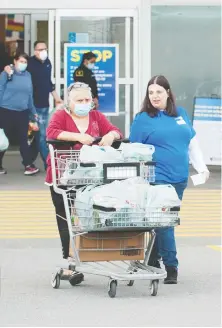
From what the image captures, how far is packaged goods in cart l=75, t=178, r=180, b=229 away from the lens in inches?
314

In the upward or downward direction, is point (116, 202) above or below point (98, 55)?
below

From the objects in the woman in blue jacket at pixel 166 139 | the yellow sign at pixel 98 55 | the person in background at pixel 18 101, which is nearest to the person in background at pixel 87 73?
the yellow sign at pixel 98 55

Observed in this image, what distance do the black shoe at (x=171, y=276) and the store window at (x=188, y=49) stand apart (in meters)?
9.08

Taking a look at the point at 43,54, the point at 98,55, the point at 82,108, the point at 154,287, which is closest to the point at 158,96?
the point at 82,108

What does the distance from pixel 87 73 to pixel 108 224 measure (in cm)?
924

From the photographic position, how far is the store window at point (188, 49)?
57.7ft

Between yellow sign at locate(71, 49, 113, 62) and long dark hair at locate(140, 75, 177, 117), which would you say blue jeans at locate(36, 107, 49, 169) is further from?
long dark hair at locate(140, 75, 177, 117)

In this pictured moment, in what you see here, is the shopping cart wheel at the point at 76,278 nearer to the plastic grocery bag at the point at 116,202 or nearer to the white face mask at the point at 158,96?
the plastic grocery bag at the point at 116,202

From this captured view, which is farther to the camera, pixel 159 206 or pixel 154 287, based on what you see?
pixel 154 287

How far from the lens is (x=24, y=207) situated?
44.4 ft

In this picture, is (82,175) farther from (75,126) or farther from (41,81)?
(41,81)

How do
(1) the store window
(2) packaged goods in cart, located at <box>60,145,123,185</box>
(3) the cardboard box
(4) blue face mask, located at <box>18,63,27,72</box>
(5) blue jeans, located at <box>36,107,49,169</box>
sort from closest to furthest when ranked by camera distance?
(2) packaged goods in cart, located at <box>60,145,123,185</box> → (3) the cardboard box → (4) blue face mask, located at <box>18,63,27,72</box> → (5) blue jeans, located at <box>36,107,49,169</box> → (1) the store window

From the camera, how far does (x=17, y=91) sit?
625 inches

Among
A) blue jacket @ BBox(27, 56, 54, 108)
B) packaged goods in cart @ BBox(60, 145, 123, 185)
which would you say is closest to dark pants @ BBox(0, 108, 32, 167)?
blue jacket @ BBox(27, 56, 54, 108)
